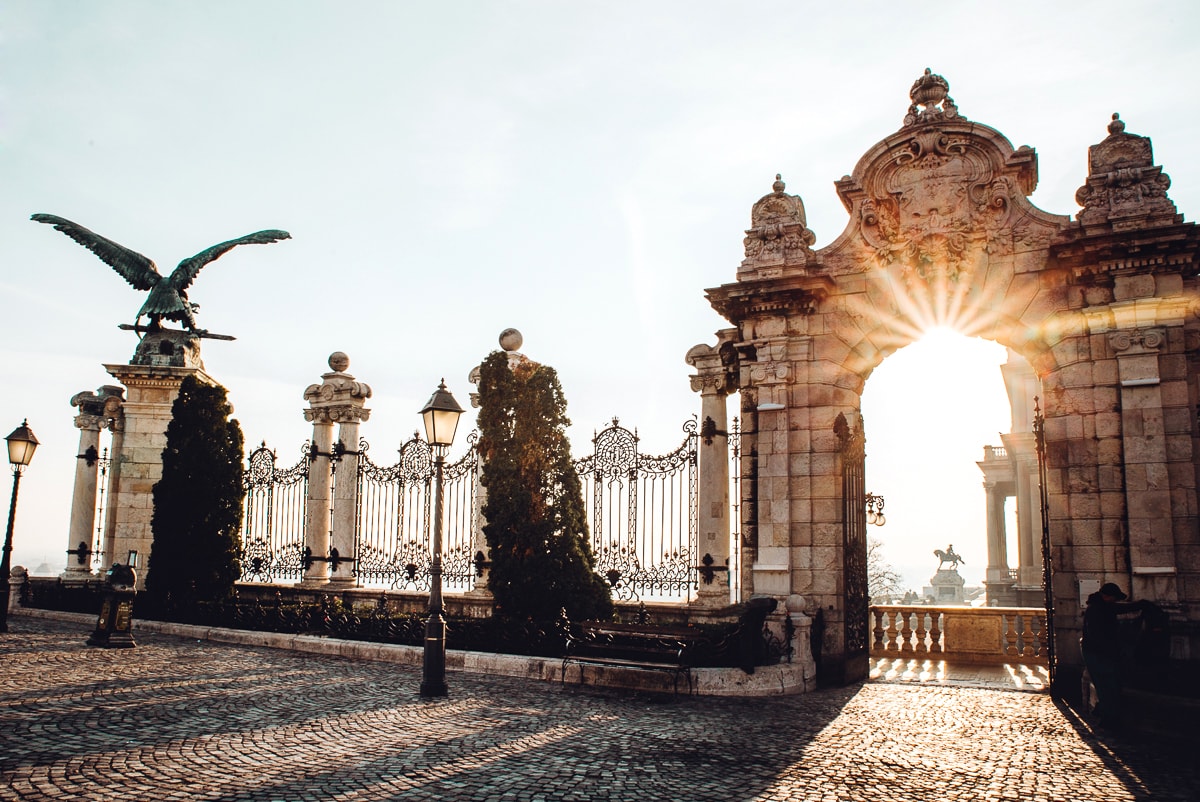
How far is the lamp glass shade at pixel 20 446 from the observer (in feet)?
53.4

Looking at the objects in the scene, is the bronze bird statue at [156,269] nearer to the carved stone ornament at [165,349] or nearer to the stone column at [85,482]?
the carved stone ornament at [165,349]

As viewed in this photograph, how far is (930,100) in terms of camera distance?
40.7ft

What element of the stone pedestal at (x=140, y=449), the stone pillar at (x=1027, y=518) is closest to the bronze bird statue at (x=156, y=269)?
the stone pedestal at (x=140, y=449)

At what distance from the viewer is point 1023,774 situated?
7066 mm

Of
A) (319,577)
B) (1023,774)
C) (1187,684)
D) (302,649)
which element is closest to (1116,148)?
(1187,684)

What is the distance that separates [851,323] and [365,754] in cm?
874

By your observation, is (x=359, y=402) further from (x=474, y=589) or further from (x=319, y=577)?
(x=474, y=589)

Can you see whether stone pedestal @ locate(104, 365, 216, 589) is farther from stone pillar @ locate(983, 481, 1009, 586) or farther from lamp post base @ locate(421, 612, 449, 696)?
stone pillar @ locate(983, 481, 1009, 586)

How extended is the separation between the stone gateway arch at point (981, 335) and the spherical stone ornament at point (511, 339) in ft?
13.6

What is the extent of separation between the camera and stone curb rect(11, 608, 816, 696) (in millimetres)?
10414

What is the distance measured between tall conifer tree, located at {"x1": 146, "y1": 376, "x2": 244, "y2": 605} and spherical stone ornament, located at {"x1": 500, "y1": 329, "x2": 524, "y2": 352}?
6.59 meters

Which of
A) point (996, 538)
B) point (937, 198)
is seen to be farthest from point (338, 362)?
point (996, 538)

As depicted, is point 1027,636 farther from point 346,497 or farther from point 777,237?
point 346,497

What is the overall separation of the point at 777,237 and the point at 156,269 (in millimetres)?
14696
